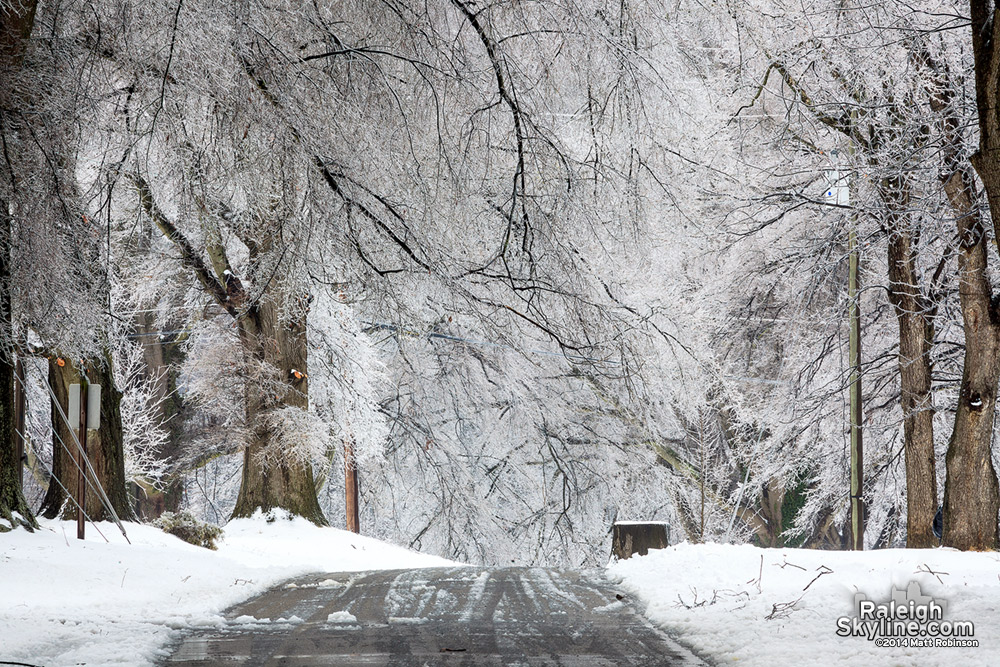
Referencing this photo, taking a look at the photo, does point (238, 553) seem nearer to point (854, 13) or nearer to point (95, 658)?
point (95, 658)

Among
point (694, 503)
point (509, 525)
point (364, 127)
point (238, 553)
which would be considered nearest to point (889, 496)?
point (694, 503)

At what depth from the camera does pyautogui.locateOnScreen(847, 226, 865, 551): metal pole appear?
52.3 feet

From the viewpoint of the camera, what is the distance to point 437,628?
21.7ft

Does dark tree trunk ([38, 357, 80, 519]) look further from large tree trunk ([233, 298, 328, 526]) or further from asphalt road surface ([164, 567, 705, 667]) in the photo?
asphalt road surface ([164, 567, 705, 667])

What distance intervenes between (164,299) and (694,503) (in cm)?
1333

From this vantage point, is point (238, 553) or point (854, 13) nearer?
point (854, 13)

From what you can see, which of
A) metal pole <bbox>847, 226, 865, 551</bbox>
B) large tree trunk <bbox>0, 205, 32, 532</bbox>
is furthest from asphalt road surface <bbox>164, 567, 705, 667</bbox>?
metal pole <bbox>847, 226, 865, 551</bbox>

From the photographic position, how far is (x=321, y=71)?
23.9 feet

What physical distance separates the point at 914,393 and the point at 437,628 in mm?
10382

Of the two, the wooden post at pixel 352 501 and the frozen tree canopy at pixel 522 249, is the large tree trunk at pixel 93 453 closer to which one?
the frozen tree canopy at pixel 522 249

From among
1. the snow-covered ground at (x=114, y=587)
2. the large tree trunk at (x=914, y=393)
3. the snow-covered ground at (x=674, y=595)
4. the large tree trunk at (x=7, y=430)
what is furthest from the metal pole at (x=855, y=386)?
the large tree trunk at (x=7, y=430)

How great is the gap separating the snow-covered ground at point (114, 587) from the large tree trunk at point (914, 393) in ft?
24.9

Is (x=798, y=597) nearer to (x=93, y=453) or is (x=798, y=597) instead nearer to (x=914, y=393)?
(x=914, y=393)

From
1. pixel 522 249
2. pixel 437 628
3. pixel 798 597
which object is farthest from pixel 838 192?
pixel 437 628
